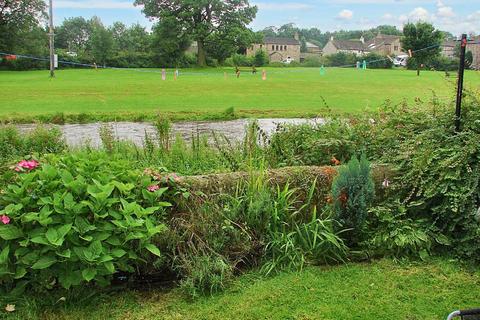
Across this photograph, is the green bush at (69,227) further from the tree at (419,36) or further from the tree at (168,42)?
the tree at (168,42)

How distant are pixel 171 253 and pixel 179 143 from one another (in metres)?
2.19

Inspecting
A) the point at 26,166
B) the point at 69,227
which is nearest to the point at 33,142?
the point at 26,166

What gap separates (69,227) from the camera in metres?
2.91

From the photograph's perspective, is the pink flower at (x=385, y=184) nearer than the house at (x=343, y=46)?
Yes

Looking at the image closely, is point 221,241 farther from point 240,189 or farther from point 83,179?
point 83,179

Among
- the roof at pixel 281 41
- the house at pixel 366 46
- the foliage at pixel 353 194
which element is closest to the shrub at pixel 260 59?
the house at pixel 366 46

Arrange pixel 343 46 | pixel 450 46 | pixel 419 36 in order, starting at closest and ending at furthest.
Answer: pixel 450 46, pixel 419 36, pixel 343 46

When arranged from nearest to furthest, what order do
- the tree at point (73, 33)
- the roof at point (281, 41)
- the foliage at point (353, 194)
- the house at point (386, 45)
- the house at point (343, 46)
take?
the foliage at point (353, 194) < the tree at point (73, 33) < the house at point (386, 45) < the roof at point (281, 41) < the house at point (343, 46)

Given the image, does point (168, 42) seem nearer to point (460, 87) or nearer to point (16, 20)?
point (16, 20)

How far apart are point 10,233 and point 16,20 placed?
65439 mm

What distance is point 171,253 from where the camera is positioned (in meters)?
3.59

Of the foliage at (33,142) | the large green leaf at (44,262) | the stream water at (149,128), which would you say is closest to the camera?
the large green leaf at (44,262)

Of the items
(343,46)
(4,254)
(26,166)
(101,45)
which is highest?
(343,46)

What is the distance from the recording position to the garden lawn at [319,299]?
312cm
